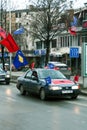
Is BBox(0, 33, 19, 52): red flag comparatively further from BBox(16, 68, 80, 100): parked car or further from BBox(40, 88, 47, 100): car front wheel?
BBox(40, 88, 47, 100): car front wheel

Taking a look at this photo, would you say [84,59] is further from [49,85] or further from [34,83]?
[49,85]

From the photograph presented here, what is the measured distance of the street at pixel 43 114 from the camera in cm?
1108

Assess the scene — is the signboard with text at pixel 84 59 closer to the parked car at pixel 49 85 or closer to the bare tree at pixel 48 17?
the parked car at pixel 49 85

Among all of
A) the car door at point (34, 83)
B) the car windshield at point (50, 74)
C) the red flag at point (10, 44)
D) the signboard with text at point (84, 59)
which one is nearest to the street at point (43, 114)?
the car door at point (34, 83)

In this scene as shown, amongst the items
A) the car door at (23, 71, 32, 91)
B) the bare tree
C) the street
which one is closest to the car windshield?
the car door at (23, 71, 32, 91)

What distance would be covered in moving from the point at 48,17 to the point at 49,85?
21856 millimetres

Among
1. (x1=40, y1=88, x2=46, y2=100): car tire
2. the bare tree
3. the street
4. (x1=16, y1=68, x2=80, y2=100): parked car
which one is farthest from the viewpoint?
the bare tree

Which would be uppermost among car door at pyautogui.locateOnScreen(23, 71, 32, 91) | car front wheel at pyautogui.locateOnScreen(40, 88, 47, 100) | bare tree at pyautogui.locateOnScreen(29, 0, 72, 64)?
bare tree at pyautogui.locateOnScreen(29, 0, 72, 64)

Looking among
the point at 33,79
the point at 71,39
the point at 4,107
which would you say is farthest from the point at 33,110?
the point at 71,39

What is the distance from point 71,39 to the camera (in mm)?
63062

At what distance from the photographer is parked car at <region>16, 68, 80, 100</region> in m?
17.9

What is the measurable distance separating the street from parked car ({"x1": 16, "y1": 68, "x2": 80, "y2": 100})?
36 centimetres

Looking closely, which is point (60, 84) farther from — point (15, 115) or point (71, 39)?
point (71, 39)

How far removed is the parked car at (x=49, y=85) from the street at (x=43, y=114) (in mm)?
357
